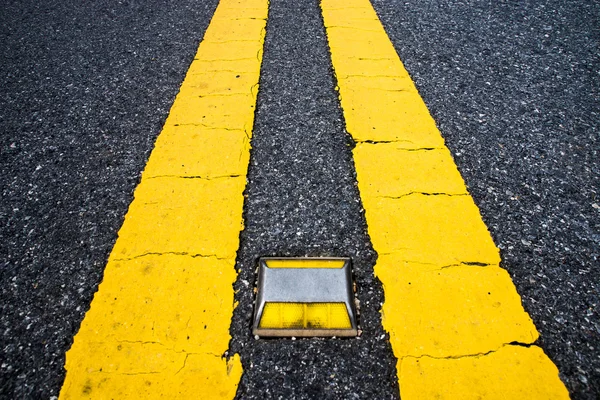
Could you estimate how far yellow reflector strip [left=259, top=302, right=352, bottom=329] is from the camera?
114 cm

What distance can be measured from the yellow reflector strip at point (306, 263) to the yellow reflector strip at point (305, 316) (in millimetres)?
140

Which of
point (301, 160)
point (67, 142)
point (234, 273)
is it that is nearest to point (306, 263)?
point (234, 273)

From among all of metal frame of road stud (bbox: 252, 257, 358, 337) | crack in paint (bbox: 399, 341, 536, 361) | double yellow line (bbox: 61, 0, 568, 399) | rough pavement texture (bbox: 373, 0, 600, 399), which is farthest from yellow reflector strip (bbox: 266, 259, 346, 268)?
rough pavement texture (bbox: 373, 0, 600, 399)

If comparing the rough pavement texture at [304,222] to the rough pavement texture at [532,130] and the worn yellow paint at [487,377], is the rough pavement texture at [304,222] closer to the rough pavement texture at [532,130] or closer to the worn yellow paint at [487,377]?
the worn yellow paint at [487,377]

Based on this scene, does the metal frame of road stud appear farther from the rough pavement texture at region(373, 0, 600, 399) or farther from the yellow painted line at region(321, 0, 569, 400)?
the rough pavement texture at region(373, 0, 600, 399)

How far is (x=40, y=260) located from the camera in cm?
130

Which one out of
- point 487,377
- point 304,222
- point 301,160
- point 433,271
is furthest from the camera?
point 301,160

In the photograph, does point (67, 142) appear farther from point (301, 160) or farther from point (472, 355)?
point (472, 355)

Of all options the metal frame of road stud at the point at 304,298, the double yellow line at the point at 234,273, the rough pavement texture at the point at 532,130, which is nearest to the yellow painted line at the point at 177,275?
the double yellow line at the point at 234,273

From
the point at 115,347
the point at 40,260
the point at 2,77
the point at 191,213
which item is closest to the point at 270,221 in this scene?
the point at 191,213

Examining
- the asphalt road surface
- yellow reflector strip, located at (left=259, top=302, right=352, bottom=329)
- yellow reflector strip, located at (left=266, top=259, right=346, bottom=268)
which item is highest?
the asphalt road surface

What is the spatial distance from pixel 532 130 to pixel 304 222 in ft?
4.04

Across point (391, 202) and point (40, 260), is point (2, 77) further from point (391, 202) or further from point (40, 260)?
point (391, 202)

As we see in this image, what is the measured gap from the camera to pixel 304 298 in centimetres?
122
